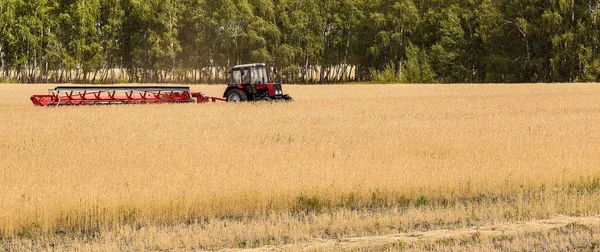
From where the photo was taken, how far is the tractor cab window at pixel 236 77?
33478 mm

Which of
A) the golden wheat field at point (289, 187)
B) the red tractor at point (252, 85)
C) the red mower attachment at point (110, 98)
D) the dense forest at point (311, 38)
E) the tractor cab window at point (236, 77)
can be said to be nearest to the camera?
the golden wheat field at point (289, 187)

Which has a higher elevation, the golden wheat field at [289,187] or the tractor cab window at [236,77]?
the tractor cab window at [236,77]

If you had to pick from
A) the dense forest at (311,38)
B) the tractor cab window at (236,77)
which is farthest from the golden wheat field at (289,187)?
the dense forest at (311,38)

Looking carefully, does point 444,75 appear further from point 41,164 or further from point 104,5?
point 41,164

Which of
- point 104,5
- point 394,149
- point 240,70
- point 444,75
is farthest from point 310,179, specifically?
point 104,5

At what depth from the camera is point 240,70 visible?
33375mm

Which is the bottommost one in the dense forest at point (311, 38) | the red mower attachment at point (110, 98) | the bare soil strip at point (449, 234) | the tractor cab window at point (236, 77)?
the bare soil strip at point (449, 234)

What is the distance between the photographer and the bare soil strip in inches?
326

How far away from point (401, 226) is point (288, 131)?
12.2 meters

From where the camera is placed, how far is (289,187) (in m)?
11.6

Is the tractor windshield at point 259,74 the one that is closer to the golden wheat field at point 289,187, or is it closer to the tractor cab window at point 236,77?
the tractor cab window at point 236,77

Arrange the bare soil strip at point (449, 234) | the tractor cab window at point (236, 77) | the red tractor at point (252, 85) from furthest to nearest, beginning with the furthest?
the tractor cab window at point (236, 77)
the red tractor at point (252, 85)
the bare soil strip at point (449, 234)

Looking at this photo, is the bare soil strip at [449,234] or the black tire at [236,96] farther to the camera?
the black tire at [236,96]

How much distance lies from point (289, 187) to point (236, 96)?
73.9 ft
